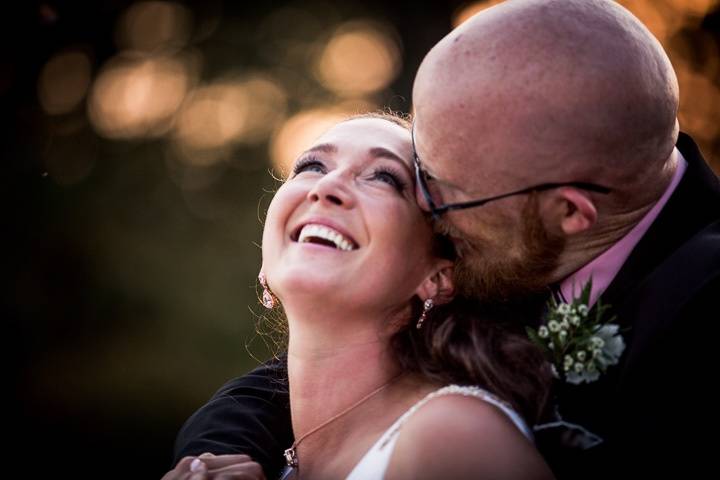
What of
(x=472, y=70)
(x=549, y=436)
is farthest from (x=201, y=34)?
(x=549, y=436)

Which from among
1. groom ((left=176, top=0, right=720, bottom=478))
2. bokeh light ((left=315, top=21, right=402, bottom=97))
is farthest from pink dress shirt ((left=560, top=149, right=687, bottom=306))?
bokeh light ((left=315, top=21, right=402, bottom=97))

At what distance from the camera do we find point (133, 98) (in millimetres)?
Result: 10352

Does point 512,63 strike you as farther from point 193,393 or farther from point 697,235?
point 193,393

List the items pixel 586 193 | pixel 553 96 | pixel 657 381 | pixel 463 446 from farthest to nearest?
pixel 586 193 → pixel 553 96 → pixel 657 381 → pixel 463 446

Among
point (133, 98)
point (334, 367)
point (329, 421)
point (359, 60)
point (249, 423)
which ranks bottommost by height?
point (359, 60)

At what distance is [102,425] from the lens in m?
9.41

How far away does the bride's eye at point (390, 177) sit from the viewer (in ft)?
11.2

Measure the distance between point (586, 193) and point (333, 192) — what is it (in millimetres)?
938

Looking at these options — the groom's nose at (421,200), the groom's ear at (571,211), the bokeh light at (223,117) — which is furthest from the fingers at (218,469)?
the bokeh light at (223,117)

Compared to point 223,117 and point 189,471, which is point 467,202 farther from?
point 223,117

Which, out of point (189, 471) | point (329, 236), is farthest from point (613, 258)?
point (189, 471)

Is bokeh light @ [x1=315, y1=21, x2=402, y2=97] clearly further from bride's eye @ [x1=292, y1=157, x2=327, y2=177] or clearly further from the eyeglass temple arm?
the eyeglass temple arm

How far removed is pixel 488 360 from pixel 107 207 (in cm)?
788

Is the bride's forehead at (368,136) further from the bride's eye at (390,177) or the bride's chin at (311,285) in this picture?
the bride's chin at (311,285)
